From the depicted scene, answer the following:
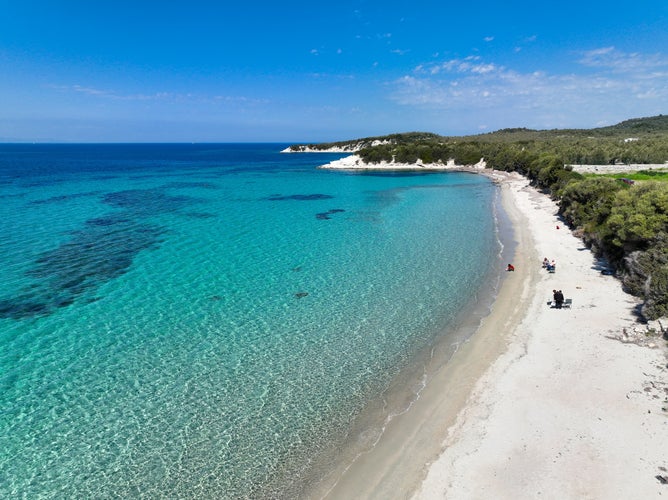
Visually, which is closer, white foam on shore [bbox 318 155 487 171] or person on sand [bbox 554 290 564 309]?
person on sand [bbox 554 290 564 309]

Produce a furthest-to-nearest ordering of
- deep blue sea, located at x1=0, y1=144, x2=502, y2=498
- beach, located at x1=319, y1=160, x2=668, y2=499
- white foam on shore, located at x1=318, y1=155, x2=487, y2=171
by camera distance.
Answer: white foam on shore, located at x1=318, y1=155, x2=487, y2=171, deep blue sea, located at x1=0, y1=144, x2=502, y2=498, beach, located at x1=319, y1=160, x2=668, y2=499

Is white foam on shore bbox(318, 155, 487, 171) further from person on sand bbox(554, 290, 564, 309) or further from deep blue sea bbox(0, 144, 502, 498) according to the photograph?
person on sand bbox(554, 290, 564, 309)

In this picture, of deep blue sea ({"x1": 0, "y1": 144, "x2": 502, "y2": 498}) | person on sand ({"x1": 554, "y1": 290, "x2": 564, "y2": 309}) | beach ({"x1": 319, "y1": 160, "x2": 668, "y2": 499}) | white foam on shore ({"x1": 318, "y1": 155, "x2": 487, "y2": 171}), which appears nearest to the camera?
beach ({"x1": 319, "y1": 160, "x2": 668, "y2": 499})

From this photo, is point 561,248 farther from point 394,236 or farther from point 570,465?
point 570,465

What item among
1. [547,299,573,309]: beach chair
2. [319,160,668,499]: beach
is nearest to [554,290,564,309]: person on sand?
[547,299,573,309]: beach chair

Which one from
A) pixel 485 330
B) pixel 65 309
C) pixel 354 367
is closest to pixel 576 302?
pixel 485 330

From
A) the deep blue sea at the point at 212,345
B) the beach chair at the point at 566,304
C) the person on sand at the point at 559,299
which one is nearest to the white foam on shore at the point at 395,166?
the deep blue sea at the point at 212,345

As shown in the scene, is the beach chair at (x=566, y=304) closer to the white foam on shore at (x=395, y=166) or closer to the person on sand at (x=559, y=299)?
the person on sand at (x=559, y=299)
